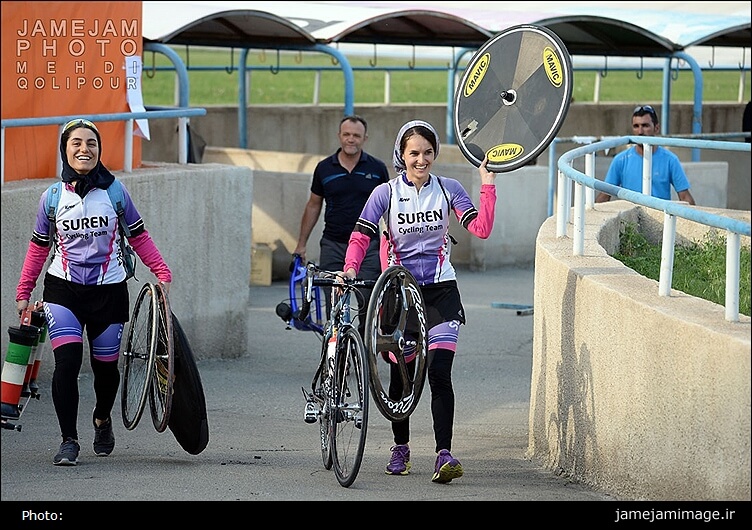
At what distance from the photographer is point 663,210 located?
6.04 m

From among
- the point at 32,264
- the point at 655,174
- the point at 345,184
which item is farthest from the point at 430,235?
the point at 655,174

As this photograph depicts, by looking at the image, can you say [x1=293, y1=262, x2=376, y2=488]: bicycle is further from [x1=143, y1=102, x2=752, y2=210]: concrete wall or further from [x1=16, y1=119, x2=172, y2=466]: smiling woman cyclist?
[x1=143, y1=102, x2=752, y2=210]: concrete wall

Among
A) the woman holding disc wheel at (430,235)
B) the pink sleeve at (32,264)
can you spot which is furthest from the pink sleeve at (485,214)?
the pink sleeve at (32,264)

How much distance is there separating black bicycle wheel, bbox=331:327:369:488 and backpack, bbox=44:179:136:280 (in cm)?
136

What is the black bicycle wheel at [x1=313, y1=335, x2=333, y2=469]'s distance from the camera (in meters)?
6.98

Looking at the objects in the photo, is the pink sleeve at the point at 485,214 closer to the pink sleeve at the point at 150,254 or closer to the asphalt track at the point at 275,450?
the asphalt track at the point at 275,450

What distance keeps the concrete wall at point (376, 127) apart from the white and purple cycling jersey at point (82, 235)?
14.0 m

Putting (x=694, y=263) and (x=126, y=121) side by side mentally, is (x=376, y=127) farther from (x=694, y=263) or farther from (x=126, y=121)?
(x=694, y=263)

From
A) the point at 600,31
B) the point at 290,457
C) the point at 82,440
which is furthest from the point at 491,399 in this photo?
the point at 600,31

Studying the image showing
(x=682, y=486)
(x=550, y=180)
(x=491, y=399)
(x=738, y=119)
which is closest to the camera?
(x=682, y=486)

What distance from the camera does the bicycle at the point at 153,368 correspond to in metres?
7.14

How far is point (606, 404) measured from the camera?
6547 mm

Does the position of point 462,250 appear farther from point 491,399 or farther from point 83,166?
point 83,166

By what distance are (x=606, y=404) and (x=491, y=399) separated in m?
3.61
